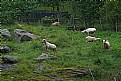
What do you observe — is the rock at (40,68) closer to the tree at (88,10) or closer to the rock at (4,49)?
the rock at (4,49)

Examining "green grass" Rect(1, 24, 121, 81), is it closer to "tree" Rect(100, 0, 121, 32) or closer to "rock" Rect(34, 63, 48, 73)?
"rock" Rect(34, 63, 48, 73)

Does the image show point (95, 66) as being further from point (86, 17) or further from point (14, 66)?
point (86, 17)

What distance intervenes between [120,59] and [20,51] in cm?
520

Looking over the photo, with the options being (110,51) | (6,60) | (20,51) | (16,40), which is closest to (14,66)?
(6,60)

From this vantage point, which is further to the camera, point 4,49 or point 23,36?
point 23,36

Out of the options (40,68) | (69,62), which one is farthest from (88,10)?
(40,68)

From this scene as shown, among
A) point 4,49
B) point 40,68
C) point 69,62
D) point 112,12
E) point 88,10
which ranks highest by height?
point 40,68

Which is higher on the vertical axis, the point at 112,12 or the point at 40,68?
the point at 40,68

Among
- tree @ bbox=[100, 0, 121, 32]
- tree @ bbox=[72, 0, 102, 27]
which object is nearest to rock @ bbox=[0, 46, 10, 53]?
tree @ bbox=[100, 0, 121, 32]

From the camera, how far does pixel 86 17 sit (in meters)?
30.9

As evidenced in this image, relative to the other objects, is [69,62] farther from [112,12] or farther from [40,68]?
[112,12]

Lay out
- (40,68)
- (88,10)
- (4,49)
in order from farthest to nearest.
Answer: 1. (88,10)
2. (4,49)
3. (40,68)

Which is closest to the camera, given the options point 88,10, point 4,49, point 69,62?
point 69,62

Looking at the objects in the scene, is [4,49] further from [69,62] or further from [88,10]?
[88,10]
